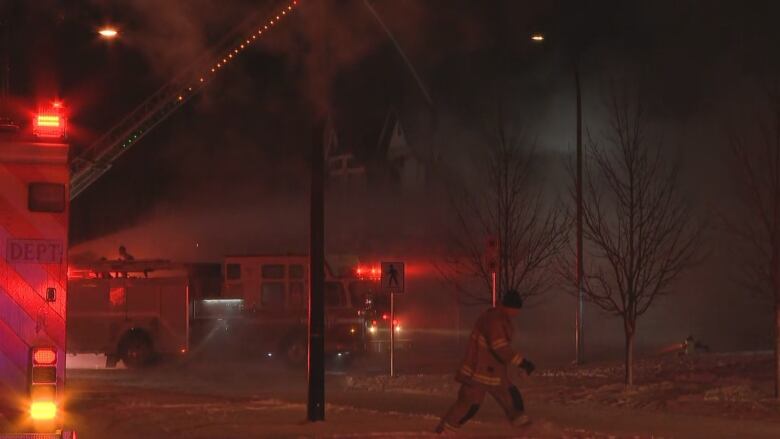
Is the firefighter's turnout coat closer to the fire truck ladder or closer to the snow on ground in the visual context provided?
the snow on ground

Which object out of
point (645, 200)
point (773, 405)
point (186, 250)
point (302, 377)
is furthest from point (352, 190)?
point (773, 405)

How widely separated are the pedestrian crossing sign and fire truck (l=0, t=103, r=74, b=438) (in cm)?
1190

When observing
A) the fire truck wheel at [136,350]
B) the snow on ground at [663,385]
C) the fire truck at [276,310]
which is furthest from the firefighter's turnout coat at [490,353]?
the fire truck wheel at [136,350]

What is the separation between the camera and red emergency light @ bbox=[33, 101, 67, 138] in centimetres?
794

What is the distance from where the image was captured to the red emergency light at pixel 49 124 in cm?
794

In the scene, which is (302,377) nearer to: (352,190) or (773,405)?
(773,405)

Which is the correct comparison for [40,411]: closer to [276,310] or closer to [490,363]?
[490,363]

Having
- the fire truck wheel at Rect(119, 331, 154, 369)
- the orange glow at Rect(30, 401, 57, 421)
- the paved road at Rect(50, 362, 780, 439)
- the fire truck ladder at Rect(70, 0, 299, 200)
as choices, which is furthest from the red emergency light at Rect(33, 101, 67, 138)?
the fire truck wheel at Rect(119, 331, 154, 369)

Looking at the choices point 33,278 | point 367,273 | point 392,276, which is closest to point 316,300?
point 33,278

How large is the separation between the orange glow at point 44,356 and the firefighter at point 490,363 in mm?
4488

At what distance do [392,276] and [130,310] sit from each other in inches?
304

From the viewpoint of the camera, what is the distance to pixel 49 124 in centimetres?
797

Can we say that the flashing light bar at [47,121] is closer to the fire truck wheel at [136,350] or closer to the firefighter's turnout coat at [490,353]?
the firefighter's turnout coat at [490,353]

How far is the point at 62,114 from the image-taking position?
8055 millimetres
